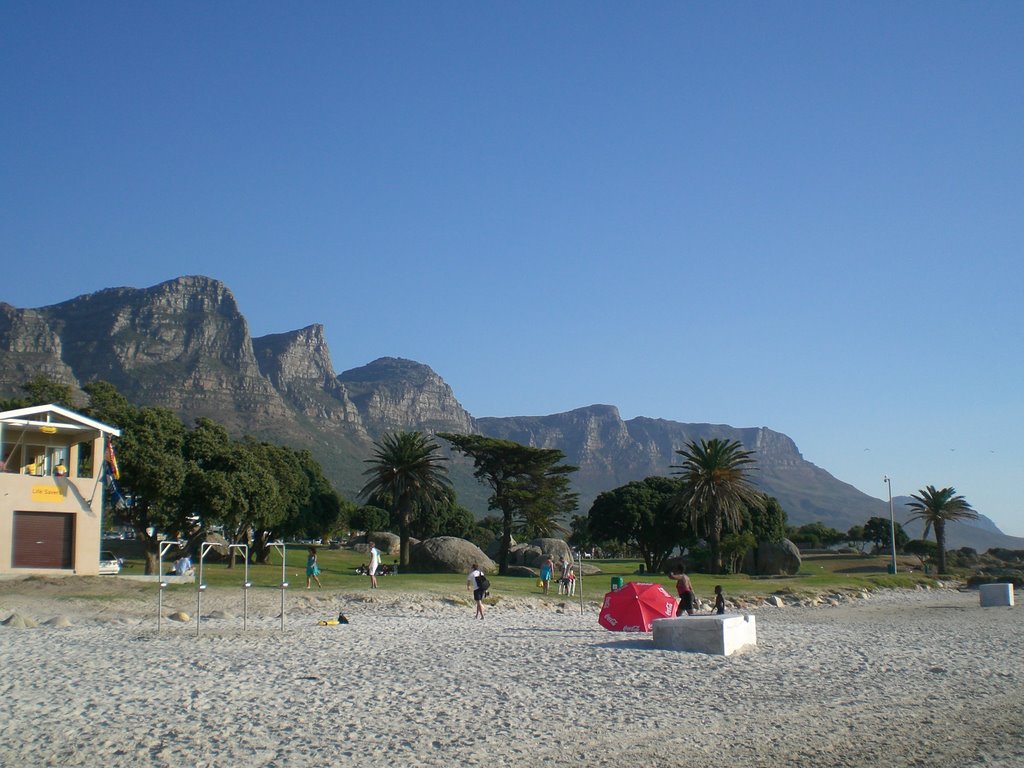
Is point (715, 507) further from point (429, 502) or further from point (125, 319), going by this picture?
point (125, 319)

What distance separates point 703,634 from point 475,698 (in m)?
6.67

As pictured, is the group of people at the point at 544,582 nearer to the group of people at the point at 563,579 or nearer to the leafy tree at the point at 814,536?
the group of people at the point at 563,579

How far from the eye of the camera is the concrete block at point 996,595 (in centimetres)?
4119

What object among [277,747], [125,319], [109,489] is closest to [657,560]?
[109,489]

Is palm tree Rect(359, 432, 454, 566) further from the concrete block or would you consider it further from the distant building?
the concrete block

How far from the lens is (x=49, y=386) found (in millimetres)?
41188

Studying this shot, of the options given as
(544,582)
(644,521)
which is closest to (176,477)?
(544,582)

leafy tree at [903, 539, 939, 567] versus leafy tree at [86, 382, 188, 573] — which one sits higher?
leafy tree at [86, 382, 188, 573]

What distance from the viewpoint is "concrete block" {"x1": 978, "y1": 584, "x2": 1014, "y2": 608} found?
41188 mm

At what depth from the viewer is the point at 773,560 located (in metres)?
63.3

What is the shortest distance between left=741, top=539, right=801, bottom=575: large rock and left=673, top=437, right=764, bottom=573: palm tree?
142 inches

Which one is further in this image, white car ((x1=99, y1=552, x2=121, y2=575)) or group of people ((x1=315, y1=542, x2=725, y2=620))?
white car ((x1=99, y1=552, x2=121, y2=575))

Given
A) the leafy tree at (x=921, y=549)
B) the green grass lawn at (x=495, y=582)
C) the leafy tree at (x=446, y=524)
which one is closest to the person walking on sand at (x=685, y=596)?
the green grass lawn at (x=495, y=582)

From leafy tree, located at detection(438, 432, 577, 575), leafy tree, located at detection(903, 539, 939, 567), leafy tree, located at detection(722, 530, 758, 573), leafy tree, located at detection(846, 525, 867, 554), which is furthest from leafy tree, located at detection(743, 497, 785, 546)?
leafy tree, located at detection(846, 525, 867, 554)
